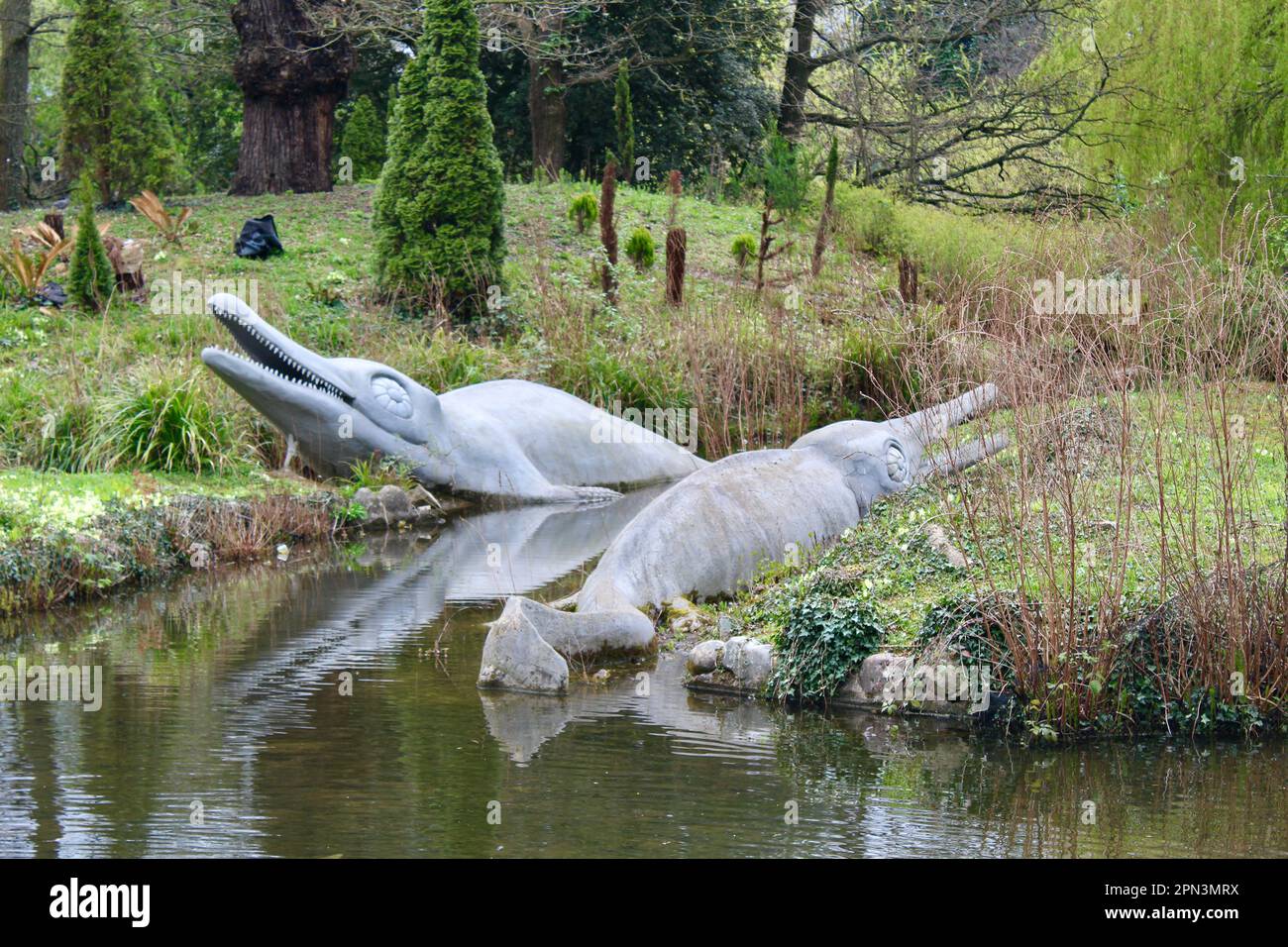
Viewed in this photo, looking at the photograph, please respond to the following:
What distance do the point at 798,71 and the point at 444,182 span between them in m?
12.5

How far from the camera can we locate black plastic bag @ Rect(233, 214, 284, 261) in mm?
18766

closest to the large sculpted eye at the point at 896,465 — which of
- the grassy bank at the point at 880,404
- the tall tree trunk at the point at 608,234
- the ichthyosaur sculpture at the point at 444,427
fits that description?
the grassy bank at the point at 880,404

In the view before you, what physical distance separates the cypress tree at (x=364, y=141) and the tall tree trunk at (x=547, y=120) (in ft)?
10.2

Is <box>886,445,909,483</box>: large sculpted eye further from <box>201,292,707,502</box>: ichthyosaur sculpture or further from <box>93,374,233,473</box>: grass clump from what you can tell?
<box>93,374,233,473</box>: grass clump

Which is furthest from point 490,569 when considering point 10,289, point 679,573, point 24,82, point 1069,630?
point 24,82

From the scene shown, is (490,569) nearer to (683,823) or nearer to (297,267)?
(683,823)

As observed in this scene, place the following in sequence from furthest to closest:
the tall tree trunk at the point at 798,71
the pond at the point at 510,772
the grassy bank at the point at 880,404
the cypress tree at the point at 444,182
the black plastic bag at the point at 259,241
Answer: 1. the tall tree trunk at the point at 798,71
2. the black plastic bag at the point at 259,241
3. the cypress tree at the point at 444,182
4. the grassy bank at the point at 880,404
5. the pond at the point at 510,772

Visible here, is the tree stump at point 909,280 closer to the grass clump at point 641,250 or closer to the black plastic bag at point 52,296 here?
the grass clump at point 641,250

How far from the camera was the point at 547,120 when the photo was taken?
2511 centimetres

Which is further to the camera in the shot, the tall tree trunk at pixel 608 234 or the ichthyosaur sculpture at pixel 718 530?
the tall tree trunk at pixel 608 234

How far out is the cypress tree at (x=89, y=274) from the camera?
628 inches

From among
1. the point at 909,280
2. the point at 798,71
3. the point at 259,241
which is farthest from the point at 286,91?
the point at 798,71

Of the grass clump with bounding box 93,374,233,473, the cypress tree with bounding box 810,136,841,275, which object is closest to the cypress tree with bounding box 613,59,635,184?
the cypress tree with bounding box 810,136,841,275

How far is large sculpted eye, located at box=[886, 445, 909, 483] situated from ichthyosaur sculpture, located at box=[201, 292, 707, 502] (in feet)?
13.4
